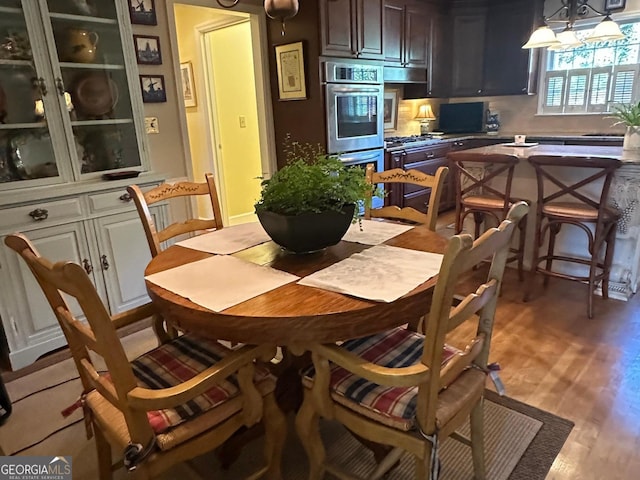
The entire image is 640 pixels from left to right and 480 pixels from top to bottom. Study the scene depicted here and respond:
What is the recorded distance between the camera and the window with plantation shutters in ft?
15.8

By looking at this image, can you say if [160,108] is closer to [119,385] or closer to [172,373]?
[172,373]

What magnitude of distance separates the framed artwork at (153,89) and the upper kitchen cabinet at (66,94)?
0.27 m

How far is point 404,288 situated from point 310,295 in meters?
0.27

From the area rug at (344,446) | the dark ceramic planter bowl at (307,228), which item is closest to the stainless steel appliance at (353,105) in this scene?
the dark ceramic planter bowl at (307,228)

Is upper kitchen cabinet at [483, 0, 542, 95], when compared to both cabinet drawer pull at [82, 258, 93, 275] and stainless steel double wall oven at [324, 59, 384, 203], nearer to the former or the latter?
stainless steel double wall oven at [324, 59, 384, 203]

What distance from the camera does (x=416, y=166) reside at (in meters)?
4.75

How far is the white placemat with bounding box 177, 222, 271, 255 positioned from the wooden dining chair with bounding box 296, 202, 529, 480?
0.58 m

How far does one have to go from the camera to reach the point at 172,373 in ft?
4.48

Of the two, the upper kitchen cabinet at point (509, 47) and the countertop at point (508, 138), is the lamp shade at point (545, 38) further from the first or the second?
the upper kitchen cabinet at point (509, 47)

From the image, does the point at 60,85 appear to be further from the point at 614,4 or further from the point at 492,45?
the point at 614,4

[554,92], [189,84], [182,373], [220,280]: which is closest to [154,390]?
[182,373]

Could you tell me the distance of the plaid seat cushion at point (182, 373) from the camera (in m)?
1.19

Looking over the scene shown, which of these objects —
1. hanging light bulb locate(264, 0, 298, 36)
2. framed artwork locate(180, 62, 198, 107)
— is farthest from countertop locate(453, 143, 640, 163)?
framed artwork locate(180, 62, 198, 107)

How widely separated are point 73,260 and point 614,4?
567cm
